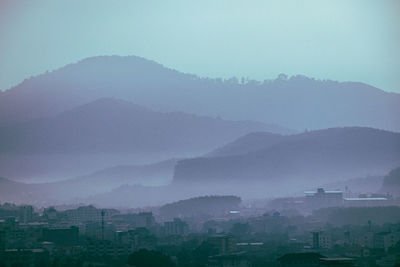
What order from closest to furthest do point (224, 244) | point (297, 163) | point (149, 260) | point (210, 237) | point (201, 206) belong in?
point (149, 260)
point (224, 244)
point (210, 237)
point (201, 206)
point (297, 163)

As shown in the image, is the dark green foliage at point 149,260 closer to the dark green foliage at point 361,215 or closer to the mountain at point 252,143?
the dark green foliage at point 361,215

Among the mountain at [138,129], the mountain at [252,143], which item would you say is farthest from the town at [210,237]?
the mountain at [138,129]

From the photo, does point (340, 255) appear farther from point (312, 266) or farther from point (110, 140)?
point (110, 140)

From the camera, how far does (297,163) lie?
256 ft

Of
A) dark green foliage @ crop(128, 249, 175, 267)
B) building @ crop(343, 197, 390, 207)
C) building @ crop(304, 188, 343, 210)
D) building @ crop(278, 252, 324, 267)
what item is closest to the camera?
building @ crop(278, 252, 324, 267)

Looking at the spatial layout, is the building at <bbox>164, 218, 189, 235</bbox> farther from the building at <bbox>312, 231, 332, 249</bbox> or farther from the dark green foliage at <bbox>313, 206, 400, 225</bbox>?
the building at <bbox>312, 231, 332, 249</bbox>

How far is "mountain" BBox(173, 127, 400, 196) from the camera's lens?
236 ft

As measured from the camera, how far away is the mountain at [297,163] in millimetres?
71938

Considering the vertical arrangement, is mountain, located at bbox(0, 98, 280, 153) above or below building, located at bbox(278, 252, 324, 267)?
above

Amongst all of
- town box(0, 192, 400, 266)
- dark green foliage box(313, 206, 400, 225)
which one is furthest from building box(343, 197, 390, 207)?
dark green foliage box(313, 206, 400, 225)

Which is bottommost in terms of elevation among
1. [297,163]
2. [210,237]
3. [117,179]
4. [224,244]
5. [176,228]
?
[224,244]

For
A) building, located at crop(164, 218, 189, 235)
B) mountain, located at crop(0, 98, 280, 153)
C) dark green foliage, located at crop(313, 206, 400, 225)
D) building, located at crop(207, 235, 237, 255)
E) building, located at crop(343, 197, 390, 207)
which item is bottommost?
building, located at crop(207, 235, 237, 255)

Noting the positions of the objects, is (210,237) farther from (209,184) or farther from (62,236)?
(209,184)

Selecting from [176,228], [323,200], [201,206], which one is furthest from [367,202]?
[176,228]
